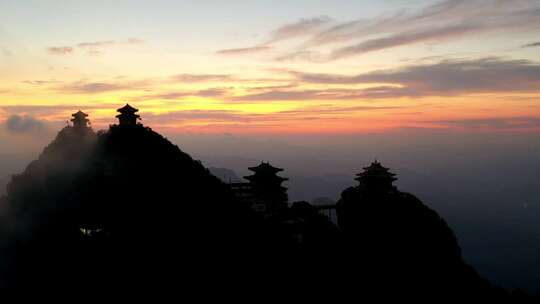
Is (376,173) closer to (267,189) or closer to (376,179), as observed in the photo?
(376,179)

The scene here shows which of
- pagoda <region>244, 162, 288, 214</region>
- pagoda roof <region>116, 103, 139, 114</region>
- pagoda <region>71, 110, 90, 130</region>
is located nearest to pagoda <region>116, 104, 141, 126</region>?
pagoda roof <region>116, 103, 139, 114</region>

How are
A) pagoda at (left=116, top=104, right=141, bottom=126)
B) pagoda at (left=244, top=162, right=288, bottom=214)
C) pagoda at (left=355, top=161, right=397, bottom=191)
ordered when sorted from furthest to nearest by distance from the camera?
pagoda at (left=355, top=161, right=397, bottom=191), pagoda at (left=116, top=104, right=141, bottom=126), pagoda at (left=244, top=162, right=288, bottom=214)

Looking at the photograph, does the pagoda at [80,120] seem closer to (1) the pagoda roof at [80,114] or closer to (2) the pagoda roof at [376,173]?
(1) the pagoda roof at [80,114]

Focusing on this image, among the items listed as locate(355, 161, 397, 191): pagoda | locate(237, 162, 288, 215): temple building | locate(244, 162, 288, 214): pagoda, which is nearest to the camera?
locate(237, 162, 288, 215): temple building

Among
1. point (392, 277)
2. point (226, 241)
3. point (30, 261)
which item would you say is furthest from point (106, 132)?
point (392, 277)

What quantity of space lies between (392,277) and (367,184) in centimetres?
1314

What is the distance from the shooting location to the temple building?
4684cm

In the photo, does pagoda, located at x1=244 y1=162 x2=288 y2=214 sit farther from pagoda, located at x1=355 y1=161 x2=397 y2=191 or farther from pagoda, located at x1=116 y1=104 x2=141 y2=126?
pagoda, located at x1=116 y1=104 x2=141 y2=126

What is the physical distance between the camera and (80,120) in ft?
181

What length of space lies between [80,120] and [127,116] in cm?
877

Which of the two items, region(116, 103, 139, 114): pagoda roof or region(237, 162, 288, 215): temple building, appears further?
region(116, 103, 139, 114): pagoda roof

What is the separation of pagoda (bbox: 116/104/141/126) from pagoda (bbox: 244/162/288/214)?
1452 cm

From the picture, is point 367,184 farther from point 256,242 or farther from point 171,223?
point 171,223

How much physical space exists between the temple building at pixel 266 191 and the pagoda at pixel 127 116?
14.5m
